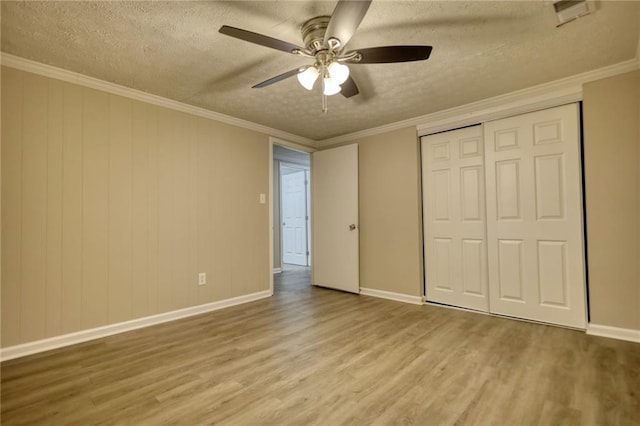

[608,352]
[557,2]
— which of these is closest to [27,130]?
[557,2]

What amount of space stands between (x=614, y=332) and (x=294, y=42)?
3381mm

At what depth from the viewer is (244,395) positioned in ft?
5.81

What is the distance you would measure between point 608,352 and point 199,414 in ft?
9.26

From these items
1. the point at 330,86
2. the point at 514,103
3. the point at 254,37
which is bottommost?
the point at 330,86

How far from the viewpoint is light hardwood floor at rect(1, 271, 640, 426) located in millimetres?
1593

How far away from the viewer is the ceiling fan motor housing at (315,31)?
184 cm

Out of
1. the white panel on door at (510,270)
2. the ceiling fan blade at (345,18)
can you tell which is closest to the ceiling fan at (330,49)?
the ceiling fan blade at (345,18)

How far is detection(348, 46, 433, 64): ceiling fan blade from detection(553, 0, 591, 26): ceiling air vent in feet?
2.57

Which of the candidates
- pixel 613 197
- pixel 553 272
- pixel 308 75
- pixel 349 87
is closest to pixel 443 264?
pixel 553 272

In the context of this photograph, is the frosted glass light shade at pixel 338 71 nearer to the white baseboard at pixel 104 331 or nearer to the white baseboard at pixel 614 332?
the white baseboard at pixel 104 331

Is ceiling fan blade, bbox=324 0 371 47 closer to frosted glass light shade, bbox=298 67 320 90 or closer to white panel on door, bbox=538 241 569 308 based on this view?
frosted glass light shade, bbox=298 67 320 90

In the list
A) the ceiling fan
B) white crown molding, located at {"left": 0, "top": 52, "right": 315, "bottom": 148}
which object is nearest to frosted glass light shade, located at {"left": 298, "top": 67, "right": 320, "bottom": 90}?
the ceiling fan

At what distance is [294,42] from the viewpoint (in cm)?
211

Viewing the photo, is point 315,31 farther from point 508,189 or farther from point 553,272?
point 553,272
